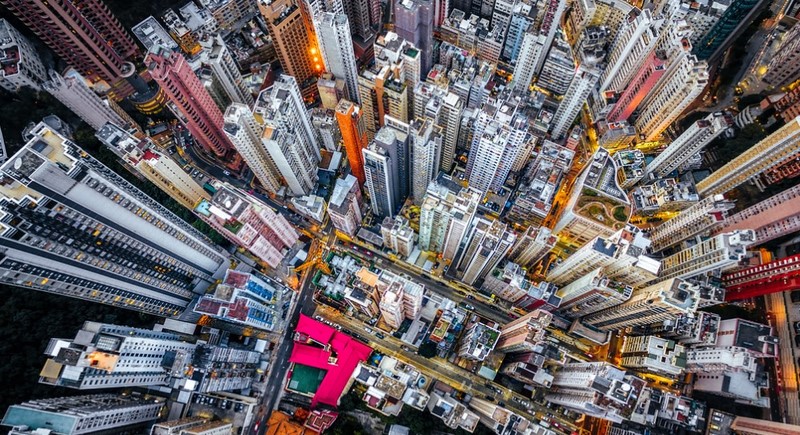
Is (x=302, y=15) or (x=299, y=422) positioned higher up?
(x=302, y=15)

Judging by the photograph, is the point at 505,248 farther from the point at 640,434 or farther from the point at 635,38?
the point at 635,38

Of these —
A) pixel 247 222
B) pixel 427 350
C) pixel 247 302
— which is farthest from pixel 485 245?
pixel 247 302

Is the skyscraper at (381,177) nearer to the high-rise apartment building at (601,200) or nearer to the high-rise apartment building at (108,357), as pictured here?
the high-rise apartment building at (601,200)

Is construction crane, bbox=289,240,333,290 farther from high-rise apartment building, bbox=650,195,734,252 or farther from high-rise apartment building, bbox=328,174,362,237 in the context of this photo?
high-rise apartment building, bbox=650,195,734,252

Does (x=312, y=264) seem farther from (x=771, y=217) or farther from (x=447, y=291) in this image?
(x=771, y=217)

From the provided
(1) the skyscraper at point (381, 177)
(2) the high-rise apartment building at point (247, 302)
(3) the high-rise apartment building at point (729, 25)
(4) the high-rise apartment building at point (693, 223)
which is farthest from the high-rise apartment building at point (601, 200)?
(2) the high-rise apartment building at point (247, 302)

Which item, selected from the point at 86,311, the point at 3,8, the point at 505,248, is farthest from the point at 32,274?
the point at 505,248
